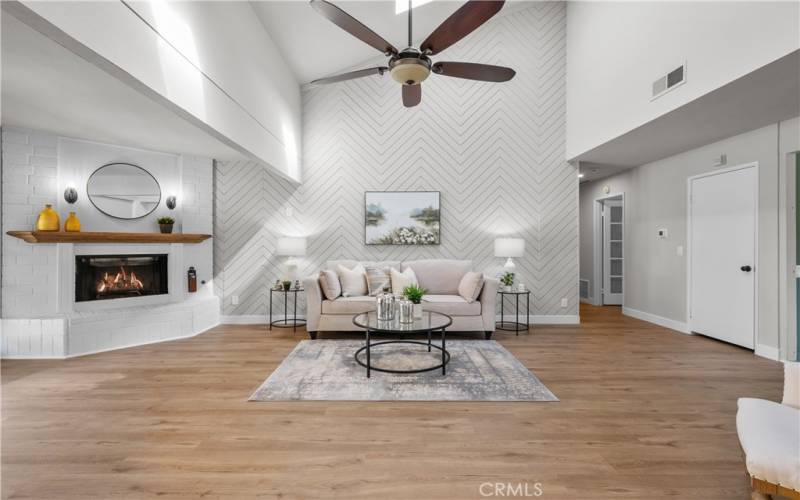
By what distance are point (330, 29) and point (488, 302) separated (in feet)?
12.2

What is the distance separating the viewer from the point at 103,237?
4.05 m

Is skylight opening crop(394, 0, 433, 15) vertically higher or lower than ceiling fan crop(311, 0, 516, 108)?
higher

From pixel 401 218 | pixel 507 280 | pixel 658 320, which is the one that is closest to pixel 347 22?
pixel 401 218

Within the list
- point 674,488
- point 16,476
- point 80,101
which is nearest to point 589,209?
point 674,488

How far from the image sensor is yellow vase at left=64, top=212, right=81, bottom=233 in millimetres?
3889

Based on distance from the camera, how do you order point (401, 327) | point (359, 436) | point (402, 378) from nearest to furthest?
point (359, 436) < point (402, 378) < point (401, 327)

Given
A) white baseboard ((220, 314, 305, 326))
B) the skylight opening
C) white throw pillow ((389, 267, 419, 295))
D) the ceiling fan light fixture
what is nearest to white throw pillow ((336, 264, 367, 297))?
white throw pillow ((389, 267, 419, 295))

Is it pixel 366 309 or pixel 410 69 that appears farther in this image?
pixel 366 309

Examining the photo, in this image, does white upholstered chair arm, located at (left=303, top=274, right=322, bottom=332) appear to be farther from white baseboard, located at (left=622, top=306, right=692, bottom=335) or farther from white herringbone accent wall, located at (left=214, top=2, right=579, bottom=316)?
white baseboard, located at (left=622, top=306, right=692, bottom=335)

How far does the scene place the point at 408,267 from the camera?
16.8 feet

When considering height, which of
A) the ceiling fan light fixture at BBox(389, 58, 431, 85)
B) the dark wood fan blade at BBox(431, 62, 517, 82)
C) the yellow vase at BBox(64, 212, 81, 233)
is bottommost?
the yellow vase at BBox(64, 212, 81, 233)

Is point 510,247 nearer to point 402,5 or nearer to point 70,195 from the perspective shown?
point 402,5

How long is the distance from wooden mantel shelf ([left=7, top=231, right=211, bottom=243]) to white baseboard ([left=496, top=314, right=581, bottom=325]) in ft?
14.3

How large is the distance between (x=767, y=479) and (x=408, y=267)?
4002 millimetres
